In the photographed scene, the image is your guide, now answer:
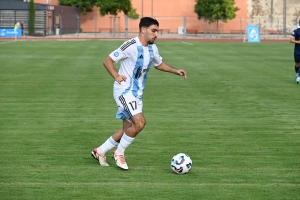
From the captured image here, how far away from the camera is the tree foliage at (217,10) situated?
267 feet

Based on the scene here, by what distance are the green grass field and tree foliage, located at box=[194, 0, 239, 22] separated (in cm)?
5810

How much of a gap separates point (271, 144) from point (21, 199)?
5093 millimetres

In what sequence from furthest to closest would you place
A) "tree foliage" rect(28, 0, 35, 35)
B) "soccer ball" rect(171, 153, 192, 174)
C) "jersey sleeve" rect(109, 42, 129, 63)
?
"tree foliage" rect(28, 0, 35, 35) < "jersey sleeve" rect(109, 42, 129, 63) < "soccer ball" rect(171, 153, 192, 174)

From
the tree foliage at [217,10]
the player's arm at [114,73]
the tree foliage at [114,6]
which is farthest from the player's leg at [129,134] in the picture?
the tree foliage at [114,6]

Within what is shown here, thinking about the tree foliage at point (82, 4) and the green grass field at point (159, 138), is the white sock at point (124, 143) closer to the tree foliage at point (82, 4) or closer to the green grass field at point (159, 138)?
the green grass field at point (159, 138)

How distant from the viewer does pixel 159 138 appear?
12023 millimetres

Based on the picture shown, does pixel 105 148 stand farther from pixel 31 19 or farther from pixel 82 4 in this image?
pixel 82 4

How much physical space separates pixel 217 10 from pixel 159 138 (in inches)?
2796

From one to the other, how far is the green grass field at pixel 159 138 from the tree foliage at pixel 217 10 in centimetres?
5810

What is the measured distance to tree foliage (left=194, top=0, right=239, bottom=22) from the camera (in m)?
81.4

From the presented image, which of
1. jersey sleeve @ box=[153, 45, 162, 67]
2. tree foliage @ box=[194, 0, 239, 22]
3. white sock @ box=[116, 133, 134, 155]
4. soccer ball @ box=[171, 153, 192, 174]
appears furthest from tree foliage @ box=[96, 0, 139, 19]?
soccer ball @ box=[171, 153, 192, 174]

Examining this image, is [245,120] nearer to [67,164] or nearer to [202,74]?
[67,164]

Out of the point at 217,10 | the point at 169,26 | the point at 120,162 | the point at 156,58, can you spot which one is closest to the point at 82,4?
the point at 169,26

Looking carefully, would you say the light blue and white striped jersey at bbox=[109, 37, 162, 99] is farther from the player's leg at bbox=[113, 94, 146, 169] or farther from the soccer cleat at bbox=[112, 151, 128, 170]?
the soccer cleat at bbox=[112, 151, 128, 170]
